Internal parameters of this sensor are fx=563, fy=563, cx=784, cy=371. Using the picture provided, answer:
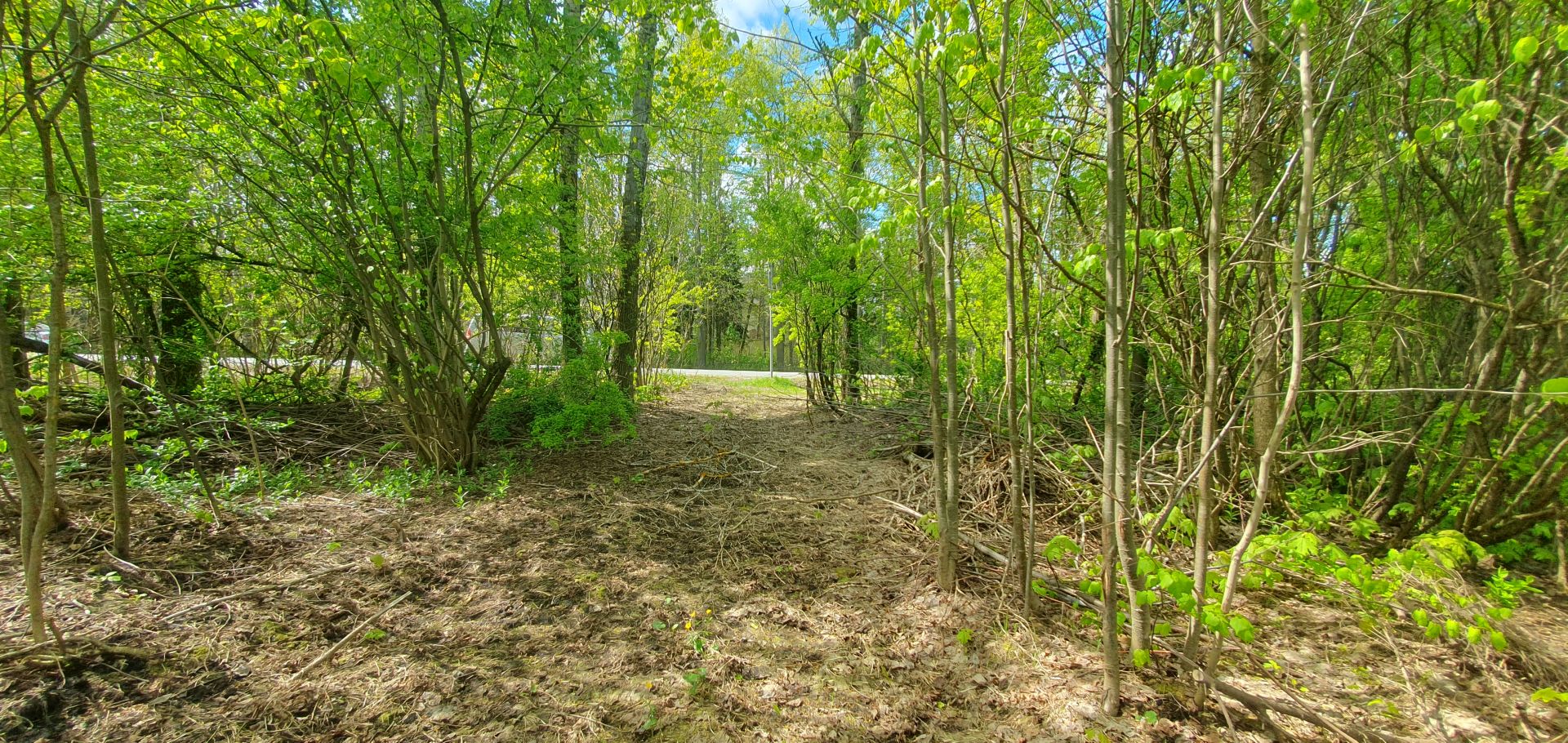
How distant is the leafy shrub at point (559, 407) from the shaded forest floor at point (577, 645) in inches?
40.2

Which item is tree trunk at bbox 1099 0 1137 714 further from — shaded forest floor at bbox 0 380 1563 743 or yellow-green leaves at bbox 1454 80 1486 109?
yellow-green leaves at bbox 1454 80 1486 109

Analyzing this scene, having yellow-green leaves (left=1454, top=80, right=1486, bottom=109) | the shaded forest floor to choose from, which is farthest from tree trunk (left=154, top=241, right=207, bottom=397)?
yellow-green leaves (left=1454, top=80, right=1486, bottom=109)

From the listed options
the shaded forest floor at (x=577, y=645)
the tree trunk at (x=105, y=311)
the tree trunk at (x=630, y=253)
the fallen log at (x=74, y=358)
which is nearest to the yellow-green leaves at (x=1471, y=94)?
the shaded forest floor at (x=577, y=645)

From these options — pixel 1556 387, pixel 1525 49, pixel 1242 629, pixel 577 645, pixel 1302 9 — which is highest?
pixel 1302 9

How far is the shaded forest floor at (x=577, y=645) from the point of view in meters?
1.85

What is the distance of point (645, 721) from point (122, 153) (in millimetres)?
5080

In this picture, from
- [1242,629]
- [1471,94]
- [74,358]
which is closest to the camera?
[1471,94]

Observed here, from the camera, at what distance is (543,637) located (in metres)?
2.39

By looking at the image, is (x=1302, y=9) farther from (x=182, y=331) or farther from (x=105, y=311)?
(x=182, y=331)

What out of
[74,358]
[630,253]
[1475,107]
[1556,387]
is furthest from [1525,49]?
[74,358]

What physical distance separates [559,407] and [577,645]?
9.23 ft

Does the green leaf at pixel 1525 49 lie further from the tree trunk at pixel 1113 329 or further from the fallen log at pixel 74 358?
the fallen log at pixel 74 358

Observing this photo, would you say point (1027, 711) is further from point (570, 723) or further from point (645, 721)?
point (570, 723)

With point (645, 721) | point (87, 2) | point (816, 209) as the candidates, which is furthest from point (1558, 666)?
point (87, 2)
